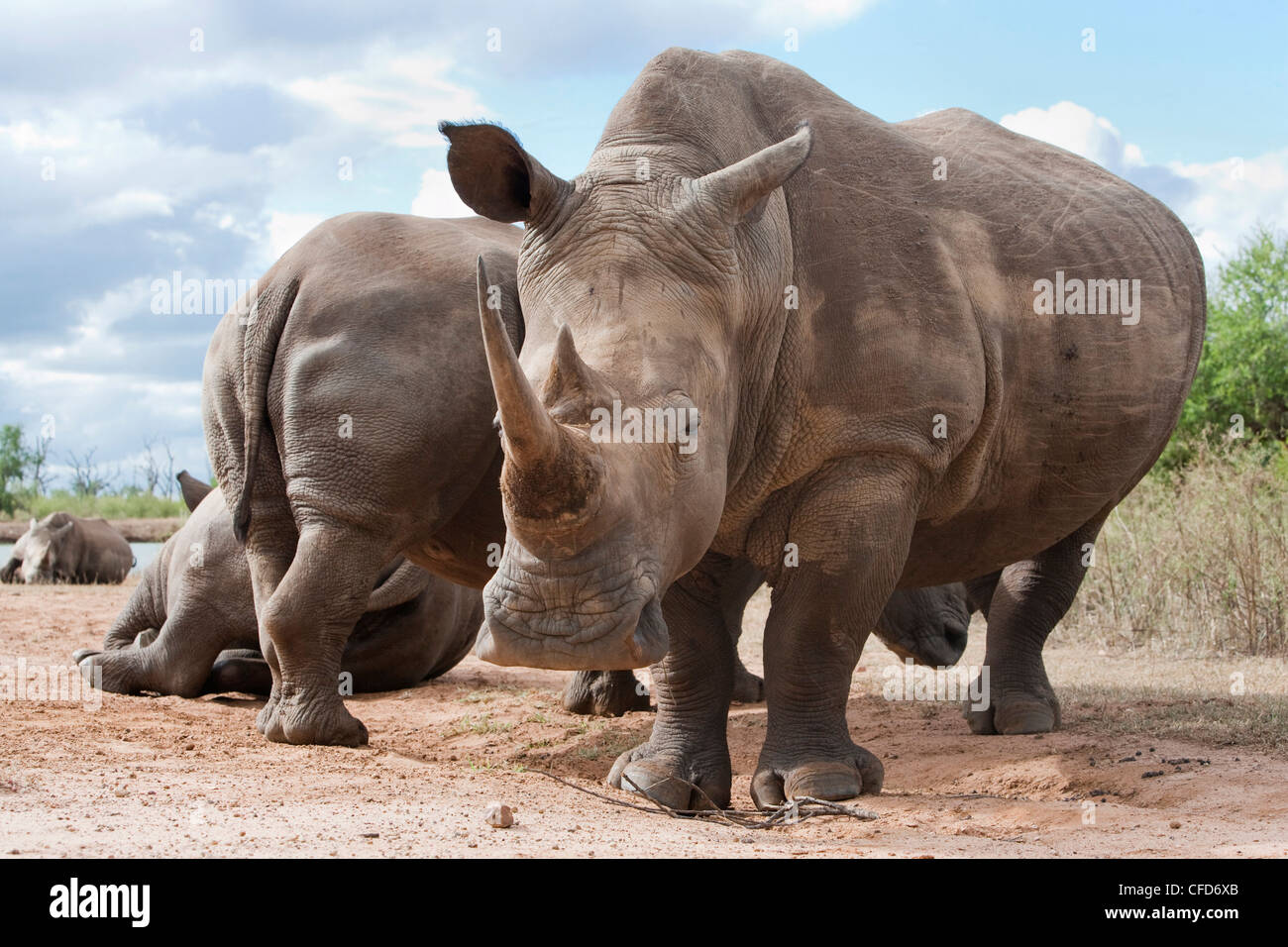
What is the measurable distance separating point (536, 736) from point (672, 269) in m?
Answer: 3.17

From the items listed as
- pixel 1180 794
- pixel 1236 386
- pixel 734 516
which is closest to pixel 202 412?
pixel 734 516

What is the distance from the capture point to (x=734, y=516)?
5.15m

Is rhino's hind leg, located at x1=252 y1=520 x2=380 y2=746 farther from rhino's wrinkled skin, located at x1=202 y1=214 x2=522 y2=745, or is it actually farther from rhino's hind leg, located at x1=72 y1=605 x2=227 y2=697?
rhino's hind leg, located at x1=72 y1=605 x2=227 y2=697

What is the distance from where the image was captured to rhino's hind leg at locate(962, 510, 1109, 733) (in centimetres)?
676

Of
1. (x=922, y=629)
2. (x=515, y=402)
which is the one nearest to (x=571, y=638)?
(x=515, y=402)

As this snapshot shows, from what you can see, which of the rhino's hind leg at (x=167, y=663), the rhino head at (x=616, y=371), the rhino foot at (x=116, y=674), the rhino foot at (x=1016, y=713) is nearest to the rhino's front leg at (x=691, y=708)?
the rhino head at (x=616, y=371)

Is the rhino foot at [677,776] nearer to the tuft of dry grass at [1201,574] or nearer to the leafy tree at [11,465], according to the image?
the tuft of dry grass at [1201,574]

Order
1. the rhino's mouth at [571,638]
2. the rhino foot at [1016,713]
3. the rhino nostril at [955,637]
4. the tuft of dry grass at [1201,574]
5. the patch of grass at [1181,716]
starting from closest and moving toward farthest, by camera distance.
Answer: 1. the rhino's mouth at [571,638]
2. the patch of grass at [1181,716]
3. the rhino foot at [1016,713]
4. the rhino nostril at [955,637]
5. the tuft of dry grass at [1201,574]

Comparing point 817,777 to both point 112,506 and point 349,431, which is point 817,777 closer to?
point 349,431

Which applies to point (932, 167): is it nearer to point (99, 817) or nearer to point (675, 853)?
point (675, 853)

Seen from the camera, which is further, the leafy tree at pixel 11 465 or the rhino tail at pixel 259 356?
the leafy tree at pixel 11 465

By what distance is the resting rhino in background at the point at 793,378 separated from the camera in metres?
3.84

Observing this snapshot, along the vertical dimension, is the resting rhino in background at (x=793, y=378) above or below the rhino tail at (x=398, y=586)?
above

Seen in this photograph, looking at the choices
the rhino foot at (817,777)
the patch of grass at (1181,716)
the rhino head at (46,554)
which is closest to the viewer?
the rhino foot at (817,777)
